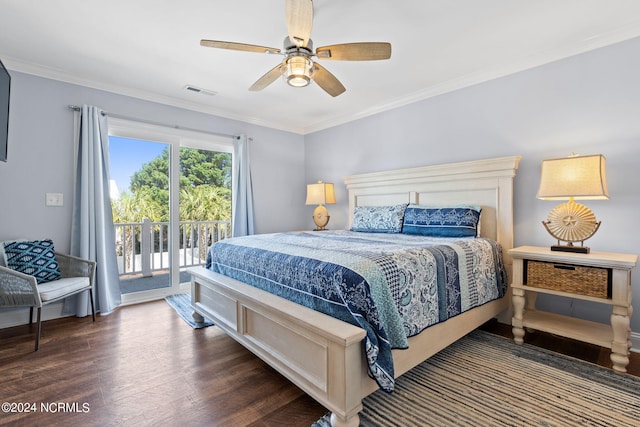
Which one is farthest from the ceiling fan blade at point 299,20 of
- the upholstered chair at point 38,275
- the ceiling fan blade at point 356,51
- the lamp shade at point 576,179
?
the upholstered chair at point 38,275

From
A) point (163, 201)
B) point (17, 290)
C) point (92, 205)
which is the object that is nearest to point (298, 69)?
point (92, 205)

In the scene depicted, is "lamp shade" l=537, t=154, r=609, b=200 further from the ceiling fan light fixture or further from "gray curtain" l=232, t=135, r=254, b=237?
"gray curtain" l=232, t=135, r=254, b=237

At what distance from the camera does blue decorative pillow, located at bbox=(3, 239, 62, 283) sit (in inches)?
103

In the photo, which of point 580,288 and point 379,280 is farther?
point 580,288

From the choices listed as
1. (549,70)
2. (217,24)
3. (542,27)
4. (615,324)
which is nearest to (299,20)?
(217,24)

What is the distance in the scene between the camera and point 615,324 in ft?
6.44

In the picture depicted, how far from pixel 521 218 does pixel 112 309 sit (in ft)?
14.1

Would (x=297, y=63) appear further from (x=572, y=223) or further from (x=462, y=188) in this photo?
(x=572, y=223)

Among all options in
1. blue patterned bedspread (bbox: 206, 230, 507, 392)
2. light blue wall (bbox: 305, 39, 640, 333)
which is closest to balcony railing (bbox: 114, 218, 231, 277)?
blue patterned bedspread (bbox: 206, 230, 507, 392)

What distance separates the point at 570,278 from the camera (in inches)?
84.3

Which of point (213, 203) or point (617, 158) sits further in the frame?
point (213, 203)

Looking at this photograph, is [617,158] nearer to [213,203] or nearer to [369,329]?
[369,329]

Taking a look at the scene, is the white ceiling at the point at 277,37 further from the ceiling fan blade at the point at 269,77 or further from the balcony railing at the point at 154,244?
the balcony railing at the point at 154,244

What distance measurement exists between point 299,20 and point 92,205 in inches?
111
